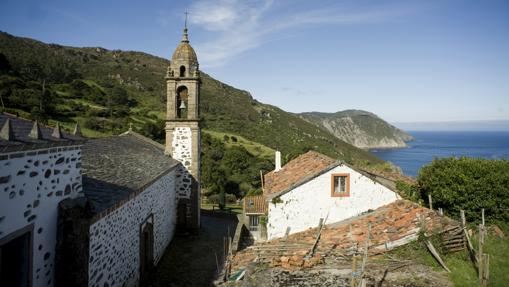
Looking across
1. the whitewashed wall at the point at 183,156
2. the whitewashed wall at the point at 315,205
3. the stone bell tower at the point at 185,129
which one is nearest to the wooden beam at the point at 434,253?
the whitewashed wall at the point at 315,205

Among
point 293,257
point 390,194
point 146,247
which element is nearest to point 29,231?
point 293,257

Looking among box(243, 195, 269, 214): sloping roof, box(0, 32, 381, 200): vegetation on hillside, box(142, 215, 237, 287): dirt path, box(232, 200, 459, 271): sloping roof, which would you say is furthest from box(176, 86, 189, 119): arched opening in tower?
box(0, 32, 381, 200): vegetation on hillside

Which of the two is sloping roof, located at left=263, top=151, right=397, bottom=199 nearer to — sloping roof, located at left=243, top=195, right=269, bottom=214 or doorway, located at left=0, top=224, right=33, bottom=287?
sloping roof, located at left=243, top=195, right=269, bottom=214

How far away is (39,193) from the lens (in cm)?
584

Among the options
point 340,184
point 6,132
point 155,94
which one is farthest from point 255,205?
point 155,94

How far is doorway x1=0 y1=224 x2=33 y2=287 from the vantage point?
557 cm

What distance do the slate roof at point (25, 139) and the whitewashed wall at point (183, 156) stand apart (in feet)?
36.6

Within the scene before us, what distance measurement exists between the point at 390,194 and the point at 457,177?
2.74m

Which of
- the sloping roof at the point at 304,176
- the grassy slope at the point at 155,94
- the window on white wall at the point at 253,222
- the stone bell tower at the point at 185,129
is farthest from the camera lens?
the grassy slope at the point at 155,94

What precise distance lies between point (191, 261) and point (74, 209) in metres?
8.95

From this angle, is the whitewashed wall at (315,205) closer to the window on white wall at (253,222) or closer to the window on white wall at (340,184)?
the window on white wall at (340,184)

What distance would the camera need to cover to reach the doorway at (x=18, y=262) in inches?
219

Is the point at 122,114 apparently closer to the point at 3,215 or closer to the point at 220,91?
the point at 220,91

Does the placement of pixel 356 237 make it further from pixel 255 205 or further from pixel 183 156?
pixel 183 156
